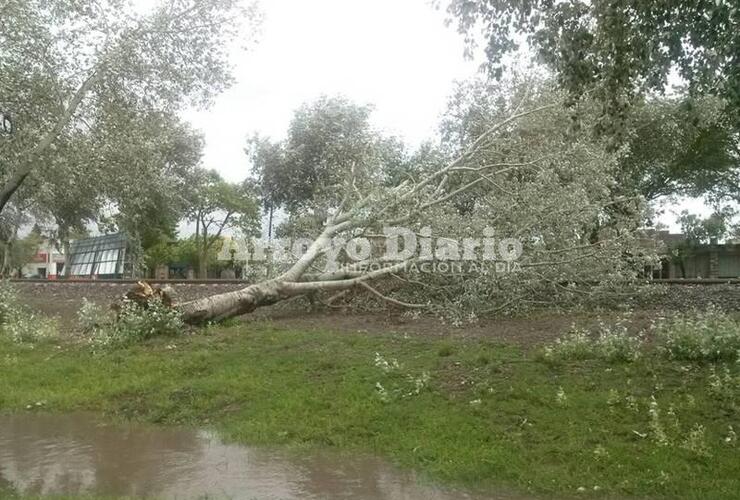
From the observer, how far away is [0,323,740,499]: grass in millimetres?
4883

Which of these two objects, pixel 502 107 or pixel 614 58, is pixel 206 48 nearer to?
pixel 502 107

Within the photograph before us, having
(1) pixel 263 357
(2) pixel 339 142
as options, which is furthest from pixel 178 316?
(2) pixel 339 142

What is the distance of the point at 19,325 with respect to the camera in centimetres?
1096

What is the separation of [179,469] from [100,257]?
132 ft

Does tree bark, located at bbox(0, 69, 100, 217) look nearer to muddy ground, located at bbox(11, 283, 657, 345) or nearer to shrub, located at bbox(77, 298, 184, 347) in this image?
shrub, located at bbox(77, 298, 184, 347)

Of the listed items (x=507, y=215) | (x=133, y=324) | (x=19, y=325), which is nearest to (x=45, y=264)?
(x=19, y=325)

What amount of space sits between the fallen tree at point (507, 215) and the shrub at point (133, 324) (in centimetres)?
48

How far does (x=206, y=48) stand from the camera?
39.3ft

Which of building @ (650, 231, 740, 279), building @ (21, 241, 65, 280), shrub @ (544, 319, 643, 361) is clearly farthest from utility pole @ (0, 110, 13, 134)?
building @ (21, 241, 65, 280)

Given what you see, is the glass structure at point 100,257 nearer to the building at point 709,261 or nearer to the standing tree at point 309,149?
the standing tree at point 309,149

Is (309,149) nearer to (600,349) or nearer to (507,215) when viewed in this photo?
(507,215)

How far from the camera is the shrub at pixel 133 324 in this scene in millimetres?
9812

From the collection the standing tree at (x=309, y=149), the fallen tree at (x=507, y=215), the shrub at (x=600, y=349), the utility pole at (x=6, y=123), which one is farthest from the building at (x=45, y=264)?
the shrub at (x=600, y=349)

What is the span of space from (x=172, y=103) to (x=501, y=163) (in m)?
6.29
